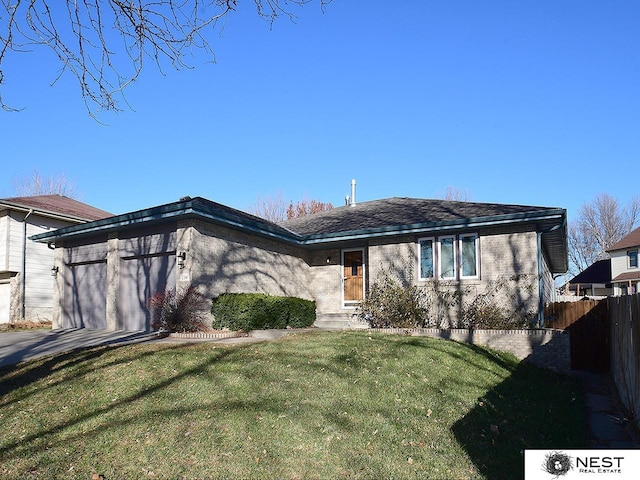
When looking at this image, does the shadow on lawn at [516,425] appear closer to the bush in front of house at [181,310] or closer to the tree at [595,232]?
the bush in front of house at [181,310]

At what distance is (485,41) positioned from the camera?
11.4 m

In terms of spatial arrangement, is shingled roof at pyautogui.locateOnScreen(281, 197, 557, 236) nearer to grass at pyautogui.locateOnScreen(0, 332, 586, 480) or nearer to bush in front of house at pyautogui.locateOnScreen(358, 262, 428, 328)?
bush in front of house at pyautogui.locateOnScreen(358, 262, 428, 328)

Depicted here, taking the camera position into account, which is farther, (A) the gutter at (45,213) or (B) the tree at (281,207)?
(B) the tree at (281,207)

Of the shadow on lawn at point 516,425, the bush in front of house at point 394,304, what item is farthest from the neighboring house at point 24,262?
the shadow on lawn at point 516,425

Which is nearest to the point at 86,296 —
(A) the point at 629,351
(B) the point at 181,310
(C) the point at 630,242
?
(B) the point at 181,310

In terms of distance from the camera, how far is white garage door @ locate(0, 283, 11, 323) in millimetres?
19391

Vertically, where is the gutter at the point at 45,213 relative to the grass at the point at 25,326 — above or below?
above

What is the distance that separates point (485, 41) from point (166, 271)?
32.7 feet

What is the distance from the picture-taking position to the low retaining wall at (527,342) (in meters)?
11.1

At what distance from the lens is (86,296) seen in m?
15.1

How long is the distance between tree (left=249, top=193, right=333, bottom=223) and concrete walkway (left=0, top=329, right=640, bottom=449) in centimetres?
3129

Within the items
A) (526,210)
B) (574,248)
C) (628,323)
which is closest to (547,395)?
(628,323)

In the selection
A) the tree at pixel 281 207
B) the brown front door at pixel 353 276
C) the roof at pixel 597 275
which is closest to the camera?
the brown front door at pixel 353 276

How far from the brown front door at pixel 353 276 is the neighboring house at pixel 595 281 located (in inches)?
1152
